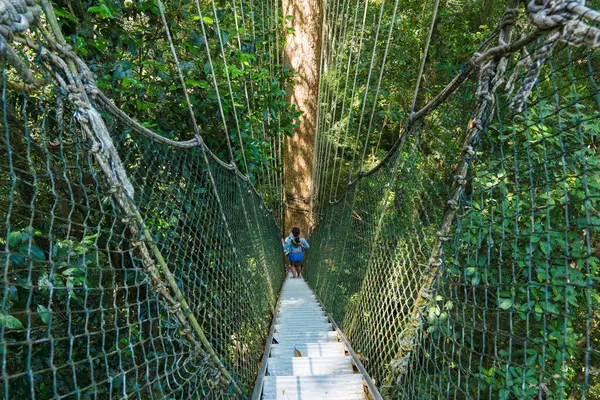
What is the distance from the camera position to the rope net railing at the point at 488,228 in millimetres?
739

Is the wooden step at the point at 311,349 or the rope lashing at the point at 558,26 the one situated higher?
the rope lashing at the point at 558,26

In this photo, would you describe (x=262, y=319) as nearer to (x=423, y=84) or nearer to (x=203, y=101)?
(x=203, y=101)

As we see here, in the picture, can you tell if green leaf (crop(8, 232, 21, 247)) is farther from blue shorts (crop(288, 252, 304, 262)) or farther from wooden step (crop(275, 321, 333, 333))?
blue shorts (crop(288, 252, 304, 262))

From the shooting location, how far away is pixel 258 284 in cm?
246

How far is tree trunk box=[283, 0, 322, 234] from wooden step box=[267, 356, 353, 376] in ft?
9.54

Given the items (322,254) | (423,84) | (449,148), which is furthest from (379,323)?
(423,84)

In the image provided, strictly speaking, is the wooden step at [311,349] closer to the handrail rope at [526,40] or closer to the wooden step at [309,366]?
the wooden step at [309,366]

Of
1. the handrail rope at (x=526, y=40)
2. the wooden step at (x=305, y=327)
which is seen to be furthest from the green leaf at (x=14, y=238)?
the wooden step at (x=305, y=327)

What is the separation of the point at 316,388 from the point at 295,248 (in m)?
3.70

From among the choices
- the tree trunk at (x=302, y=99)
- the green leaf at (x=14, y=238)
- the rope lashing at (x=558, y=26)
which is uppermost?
the tree trunk at (x=302, y=99)

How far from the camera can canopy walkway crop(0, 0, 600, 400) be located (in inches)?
29.9

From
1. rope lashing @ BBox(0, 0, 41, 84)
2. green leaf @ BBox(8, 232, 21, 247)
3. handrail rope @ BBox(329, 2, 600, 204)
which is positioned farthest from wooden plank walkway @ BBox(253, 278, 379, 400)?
rope lashing @ BBox(0, 0, 41, 84)

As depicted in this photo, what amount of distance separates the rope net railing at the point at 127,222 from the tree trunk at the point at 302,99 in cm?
169

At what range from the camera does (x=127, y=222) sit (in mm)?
887
